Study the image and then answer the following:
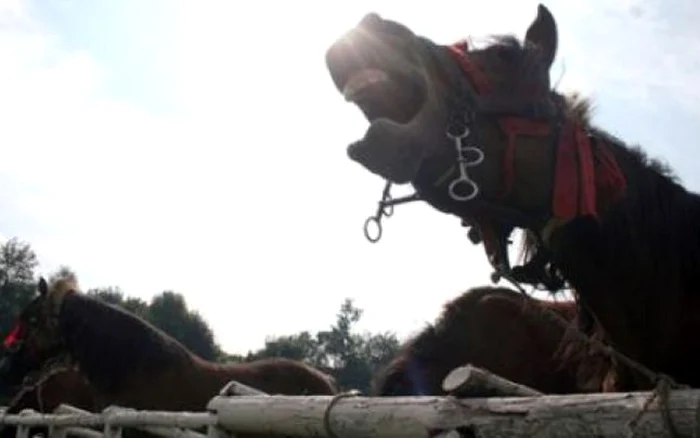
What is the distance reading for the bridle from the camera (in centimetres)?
204

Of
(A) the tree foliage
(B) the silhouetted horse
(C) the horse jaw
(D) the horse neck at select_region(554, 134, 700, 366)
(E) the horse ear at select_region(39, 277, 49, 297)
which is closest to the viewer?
(C) the horse jaw

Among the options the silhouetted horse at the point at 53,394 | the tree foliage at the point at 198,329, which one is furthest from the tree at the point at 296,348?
the silhouetted horse at the point at 53,394

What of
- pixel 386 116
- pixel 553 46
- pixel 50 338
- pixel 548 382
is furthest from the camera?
pixel 50 338

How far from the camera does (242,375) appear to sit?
7.44m

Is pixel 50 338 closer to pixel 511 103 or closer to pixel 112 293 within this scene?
pixel 511 103

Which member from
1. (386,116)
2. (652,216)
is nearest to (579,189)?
(652,216)

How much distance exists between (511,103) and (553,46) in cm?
25

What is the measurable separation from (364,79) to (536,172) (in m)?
0.55

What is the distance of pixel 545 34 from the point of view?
2.25 metres

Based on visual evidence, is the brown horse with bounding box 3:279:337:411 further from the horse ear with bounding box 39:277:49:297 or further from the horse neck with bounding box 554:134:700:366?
the horse neck with bounding box 554:134:700:366

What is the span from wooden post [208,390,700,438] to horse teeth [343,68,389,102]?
0.89 meters

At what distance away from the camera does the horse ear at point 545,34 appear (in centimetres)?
224

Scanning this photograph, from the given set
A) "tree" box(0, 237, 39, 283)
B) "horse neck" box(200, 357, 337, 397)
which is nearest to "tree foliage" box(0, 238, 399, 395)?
"tree" box(0, 237, 39, 283)

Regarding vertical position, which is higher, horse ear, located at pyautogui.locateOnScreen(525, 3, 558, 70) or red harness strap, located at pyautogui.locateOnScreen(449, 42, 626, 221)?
horse ear, located at pyautogui.locateOnScreen(525, 3, 558, 70)
